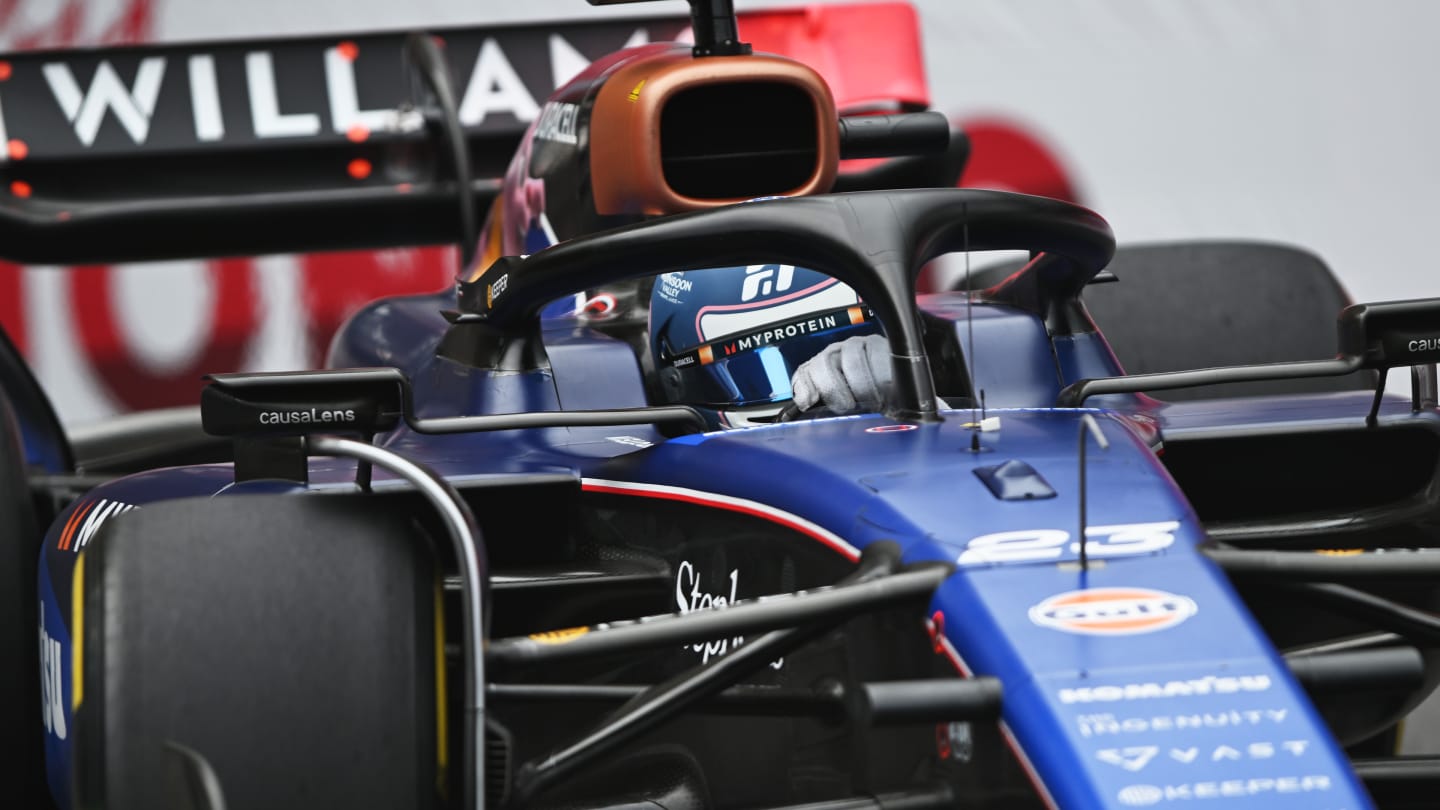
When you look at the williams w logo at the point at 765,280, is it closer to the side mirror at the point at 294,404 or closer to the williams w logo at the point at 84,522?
the side mirror at the point at 294,404

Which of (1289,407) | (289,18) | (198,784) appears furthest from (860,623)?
(289,18)

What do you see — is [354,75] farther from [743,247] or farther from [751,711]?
[751,711]

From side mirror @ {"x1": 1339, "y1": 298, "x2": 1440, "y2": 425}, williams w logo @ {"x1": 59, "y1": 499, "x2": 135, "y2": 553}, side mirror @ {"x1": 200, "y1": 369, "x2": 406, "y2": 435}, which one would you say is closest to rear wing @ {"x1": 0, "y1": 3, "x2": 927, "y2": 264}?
williams w logo @ {"x1": 59, "y1": 499, "x2": 135, "y2": 553}

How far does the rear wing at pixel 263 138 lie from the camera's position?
336 cm

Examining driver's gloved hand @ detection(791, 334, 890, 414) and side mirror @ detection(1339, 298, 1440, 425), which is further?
driver's gloved hand @ detection(791, 334, 890, 414)

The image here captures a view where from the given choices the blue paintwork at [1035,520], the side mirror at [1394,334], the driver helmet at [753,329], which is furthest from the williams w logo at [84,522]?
the side mirror at [1394,334]

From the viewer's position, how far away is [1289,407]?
1.97 metres

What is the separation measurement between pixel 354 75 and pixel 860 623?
240cm

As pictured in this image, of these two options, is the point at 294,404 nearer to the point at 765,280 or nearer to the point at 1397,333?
the point at 765,280

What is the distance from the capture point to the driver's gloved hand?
1868mm

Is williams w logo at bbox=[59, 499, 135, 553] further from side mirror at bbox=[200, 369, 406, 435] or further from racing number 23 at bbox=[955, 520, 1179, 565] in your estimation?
racing number 23 at bbox=[955, 520, 1179, 565]

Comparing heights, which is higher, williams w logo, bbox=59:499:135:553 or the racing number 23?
the racing number 23

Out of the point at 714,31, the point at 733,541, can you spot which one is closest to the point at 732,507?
the point at 733,541

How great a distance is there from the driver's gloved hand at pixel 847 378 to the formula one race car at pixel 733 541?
17 millimetres
